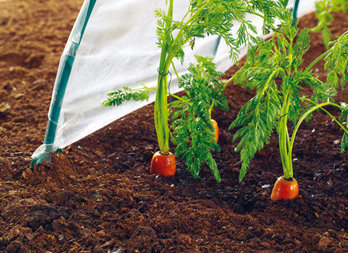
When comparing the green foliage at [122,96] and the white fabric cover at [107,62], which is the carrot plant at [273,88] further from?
the white fabric cover at [107,62]

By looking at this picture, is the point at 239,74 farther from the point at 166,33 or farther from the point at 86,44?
the point at 86,44

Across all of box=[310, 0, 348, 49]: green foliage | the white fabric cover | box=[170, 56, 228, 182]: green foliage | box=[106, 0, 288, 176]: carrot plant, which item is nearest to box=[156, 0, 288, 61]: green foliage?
box=[106, 0, 288, 176]: carrot plant

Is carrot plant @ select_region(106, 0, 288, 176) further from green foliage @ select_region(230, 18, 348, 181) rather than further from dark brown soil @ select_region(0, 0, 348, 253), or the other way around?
dark brown soil @ select_region(0, 0, 348, 253)

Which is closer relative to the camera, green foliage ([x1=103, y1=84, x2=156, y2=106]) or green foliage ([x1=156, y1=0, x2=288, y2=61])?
green foliage ([x1=156, y1=0, x2=288, y2=61])

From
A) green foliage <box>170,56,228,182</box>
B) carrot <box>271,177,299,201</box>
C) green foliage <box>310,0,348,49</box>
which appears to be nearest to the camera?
green foliage <box>170,56,228,182</box>

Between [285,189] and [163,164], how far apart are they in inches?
23.9

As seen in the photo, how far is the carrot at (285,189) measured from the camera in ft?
6.62

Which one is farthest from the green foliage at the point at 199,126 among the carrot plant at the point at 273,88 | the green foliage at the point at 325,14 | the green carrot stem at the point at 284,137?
the green foliage at the point at 325,14

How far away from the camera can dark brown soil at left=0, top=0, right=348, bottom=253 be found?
5.85 feet

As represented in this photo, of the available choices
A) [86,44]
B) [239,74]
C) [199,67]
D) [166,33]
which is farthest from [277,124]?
[86,44]

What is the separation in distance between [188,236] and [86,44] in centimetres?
109

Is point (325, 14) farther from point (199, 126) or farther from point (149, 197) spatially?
point (149, 197)

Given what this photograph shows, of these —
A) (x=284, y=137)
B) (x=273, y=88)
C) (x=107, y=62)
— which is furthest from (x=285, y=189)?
(x=107, y=62)

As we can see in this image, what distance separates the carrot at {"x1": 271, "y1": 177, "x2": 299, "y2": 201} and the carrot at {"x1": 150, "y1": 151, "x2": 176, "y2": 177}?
53 centimetres
